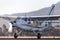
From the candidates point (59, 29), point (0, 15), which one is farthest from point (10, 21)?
point (59, 29)

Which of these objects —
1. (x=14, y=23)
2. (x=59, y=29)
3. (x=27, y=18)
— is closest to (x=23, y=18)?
(x=27, y=18)

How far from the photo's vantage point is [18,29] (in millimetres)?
22391

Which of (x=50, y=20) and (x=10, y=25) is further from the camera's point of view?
(x=50, y=20)

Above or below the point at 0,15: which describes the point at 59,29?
below

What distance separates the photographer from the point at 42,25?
23.0 metres

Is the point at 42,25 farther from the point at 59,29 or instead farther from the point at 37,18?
the point at 59,29

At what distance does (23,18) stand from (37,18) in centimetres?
161

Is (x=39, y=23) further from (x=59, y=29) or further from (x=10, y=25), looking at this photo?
(x=59, y=29)

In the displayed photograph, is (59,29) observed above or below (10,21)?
below

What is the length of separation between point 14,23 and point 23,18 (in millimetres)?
1959

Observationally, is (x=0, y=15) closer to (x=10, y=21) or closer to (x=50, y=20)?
(x=10, y=21)

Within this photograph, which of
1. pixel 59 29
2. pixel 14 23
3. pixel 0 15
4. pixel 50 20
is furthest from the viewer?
pixel 59 29

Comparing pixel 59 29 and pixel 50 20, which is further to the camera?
pixel 59 29

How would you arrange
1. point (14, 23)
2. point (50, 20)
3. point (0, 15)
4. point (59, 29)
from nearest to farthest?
point (14, 23) < point (0, 15) < point (50, 20) < point (59, 29)
